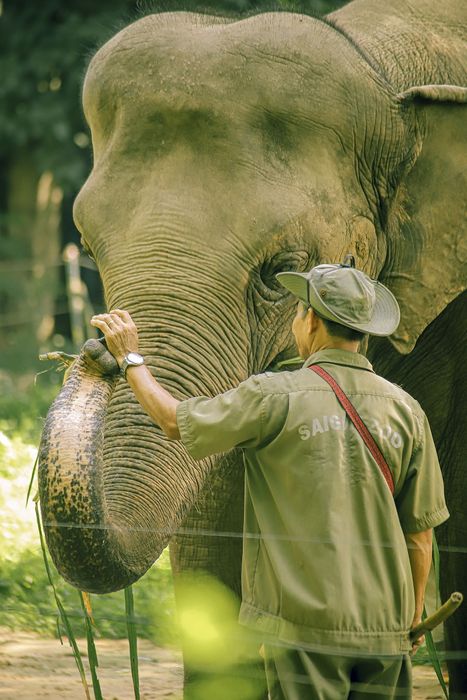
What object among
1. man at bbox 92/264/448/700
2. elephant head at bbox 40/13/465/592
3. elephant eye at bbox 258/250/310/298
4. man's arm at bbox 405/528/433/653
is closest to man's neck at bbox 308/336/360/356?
man at bbox 92/264/448/700

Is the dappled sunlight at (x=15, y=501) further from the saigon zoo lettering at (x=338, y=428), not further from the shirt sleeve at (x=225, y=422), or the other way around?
the saigon zoo lettering at (x=338, y=428)

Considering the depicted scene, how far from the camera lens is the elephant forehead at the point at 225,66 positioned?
462 centimetres

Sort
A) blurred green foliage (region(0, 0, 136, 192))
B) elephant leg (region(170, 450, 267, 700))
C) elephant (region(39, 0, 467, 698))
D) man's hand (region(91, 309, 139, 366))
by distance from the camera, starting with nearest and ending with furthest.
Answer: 1. man's hand (region(91, 309, 139, 366))
2. elephant (region(39, 0, 467, 698))
3. elephant leg (region(170, 450, 267, 700))
4. blurred green foliage (region(0, 0, 136, 192))

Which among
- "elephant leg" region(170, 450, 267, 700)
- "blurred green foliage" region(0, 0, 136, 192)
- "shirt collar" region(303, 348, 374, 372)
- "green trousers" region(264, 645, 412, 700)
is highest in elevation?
"shirt collar" region(303, 348, 374, 372)

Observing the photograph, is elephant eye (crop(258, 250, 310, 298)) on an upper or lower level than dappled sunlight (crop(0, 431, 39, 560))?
upper

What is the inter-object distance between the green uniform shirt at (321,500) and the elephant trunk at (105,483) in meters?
0.26

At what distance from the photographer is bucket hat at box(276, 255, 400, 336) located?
11.9ft

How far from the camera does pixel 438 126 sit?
4.95 meters

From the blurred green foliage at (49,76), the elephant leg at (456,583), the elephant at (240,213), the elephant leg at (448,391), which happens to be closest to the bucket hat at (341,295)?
Result: the elephant at (240,213)

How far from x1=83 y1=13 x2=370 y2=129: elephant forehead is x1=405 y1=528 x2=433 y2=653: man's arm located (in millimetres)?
1492

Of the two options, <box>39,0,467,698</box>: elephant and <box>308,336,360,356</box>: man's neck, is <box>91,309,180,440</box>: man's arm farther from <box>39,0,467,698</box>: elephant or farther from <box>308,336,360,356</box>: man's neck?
<box>308,336,360,356</box>: man's neck

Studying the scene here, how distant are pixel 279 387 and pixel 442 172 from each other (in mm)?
1657

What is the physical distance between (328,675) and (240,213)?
148 centimetres

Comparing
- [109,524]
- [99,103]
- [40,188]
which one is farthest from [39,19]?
[109,524]
